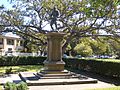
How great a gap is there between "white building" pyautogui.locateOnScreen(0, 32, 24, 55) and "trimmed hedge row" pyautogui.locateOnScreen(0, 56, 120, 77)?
30.9 m

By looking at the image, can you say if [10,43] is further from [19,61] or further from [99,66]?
[99,66]

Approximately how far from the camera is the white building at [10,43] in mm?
72512

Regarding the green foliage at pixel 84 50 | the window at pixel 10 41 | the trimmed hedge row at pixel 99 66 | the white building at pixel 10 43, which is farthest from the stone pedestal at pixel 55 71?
the window at pixel 10 41

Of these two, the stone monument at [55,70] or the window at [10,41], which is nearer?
the stone monument at [55,70]

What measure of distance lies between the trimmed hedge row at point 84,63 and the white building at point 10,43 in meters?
30.9

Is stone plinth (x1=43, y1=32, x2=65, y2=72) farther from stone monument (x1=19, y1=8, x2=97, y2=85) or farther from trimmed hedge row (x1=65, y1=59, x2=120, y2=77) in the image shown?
trimmed hedge row (x1=65, y1=59, x2=120, y2=77)

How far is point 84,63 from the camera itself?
29031mm

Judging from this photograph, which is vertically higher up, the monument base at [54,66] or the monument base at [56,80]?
the monument base at [54,66]

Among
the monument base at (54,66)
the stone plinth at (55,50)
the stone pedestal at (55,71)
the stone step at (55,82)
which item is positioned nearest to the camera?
the stone step at (55,82)

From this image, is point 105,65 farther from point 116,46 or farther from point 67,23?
point 116,46

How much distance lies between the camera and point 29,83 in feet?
53.5

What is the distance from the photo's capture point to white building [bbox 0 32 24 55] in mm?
72512

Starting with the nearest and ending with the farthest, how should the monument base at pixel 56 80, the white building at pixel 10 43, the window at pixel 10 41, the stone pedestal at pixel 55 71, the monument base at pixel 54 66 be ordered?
the monument base at pixel 56 80 → the stone pedestal at pixel 55 71 → the monument base at pixel 54 66 → the white building at pixel 10 43 → the window at pixel 10 41

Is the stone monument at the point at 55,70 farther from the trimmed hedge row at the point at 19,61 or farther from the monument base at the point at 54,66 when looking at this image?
the trimmed hedge row at the point at 19,61
